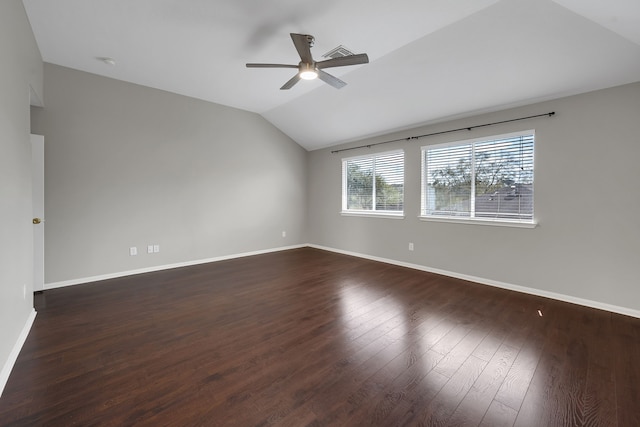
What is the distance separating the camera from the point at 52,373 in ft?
6.19

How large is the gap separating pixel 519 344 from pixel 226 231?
4789mm

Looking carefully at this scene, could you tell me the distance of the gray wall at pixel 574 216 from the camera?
2.89 metres

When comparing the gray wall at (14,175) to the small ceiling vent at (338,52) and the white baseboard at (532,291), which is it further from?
the white baseboard at (532,291)

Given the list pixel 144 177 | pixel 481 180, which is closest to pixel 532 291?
pixel 481 180

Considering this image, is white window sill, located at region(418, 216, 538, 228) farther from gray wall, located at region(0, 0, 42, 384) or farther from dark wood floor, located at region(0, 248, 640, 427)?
gray wall, located at region(0, 0, 42, 384)

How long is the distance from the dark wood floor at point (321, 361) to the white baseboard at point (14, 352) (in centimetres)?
5

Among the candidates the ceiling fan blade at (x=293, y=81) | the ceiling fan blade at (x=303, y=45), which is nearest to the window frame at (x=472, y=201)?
the ceiling fan blade at (x=293, y=81)

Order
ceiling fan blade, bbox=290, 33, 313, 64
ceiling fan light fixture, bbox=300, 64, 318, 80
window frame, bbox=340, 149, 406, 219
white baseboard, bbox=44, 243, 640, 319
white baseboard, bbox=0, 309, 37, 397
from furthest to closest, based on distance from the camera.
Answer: window frame, bbox=340, 149, 406, 219 < white baseboard, bbox=44, 243, 640, 319 < ceiling fan light fixture, bbox=300, 64, 318, 80 < ceiling fan blade, bbox=290, 33, 313, 64 < white baseboard, bbox=0, 309, 37, 397

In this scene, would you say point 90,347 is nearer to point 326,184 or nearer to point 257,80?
point 257,80

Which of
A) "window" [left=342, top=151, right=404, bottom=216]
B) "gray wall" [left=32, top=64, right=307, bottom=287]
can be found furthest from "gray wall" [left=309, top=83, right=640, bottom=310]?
"gray wall" [left=32, top=64, right=307, bottom=287]

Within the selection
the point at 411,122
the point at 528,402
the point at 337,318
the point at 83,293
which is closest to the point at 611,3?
the point at 411,122

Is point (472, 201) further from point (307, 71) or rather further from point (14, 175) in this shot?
point (14, 175)

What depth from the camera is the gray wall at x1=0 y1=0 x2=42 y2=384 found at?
6.18 ft

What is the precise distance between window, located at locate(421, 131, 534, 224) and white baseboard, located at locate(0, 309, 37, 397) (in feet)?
16.1
